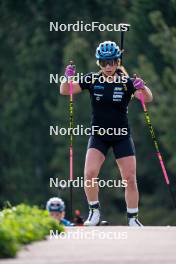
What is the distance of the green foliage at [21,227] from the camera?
451 inches

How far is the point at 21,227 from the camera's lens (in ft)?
41.6

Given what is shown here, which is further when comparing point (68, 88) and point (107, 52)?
point (68, 88)

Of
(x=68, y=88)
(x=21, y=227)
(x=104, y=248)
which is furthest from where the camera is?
(x=68, y=88)

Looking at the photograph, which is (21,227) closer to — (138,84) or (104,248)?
(104,248)

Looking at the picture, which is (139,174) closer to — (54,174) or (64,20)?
(54,174)

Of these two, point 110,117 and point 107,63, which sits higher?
point 107,63

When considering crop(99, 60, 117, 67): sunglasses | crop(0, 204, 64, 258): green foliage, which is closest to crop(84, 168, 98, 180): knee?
crop(99, 60, 117, 67): sunglasses

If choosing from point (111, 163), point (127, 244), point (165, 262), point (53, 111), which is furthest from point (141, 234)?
point (53, 111)

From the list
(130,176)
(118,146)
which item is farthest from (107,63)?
(130,176)

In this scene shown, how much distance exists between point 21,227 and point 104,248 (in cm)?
89

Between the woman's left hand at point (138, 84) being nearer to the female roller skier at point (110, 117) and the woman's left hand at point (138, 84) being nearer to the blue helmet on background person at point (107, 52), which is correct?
the female roller skier at point (110, 117)

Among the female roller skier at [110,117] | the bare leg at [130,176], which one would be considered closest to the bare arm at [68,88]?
the female roller skier at [110,117]

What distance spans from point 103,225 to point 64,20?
56.8 metres

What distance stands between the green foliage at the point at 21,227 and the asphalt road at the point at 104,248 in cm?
9
